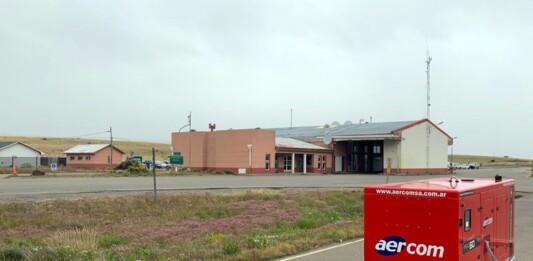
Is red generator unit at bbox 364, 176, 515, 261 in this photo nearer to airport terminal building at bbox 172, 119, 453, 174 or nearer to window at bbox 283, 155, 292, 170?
airport terminal building at bbox 172, 119, 453, 174

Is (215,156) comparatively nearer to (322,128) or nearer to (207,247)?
(322,128)

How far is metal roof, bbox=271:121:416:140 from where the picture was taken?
6615 cm

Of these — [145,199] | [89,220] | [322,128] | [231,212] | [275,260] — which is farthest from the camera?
[322,128]

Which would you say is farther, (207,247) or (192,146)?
(192,146)

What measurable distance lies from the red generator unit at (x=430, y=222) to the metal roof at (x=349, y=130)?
59210 mm

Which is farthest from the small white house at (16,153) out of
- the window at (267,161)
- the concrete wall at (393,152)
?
the concrete wall at (393,152)

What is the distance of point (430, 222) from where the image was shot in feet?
16.6

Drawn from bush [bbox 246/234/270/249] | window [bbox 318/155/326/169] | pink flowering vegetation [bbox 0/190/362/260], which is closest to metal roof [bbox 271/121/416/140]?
window [bbox 318/155/326/169]

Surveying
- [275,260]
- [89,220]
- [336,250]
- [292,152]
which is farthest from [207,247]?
[292,152]

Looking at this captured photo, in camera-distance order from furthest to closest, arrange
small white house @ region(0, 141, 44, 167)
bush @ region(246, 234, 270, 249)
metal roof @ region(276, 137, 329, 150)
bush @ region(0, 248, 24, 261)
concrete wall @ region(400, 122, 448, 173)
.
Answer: small white house @ region(0, 141, 44, 167) < concrete wall @ region(400, 122, 448, 173) < metal roof @ region(276, 137, 329, 150) < bush @ region(246, 234, 270, 249) < bush @ region(0, 248, 24, 261)

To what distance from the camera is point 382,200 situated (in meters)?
5.41

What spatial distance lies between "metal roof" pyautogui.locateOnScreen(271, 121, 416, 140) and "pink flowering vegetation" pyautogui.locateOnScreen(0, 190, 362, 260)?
44.5 metres

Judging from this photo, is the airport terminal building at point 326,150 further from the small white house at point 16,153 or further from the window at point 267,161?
the small white house at point 16,153

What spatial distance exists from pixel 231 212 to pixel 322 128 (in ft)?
205
